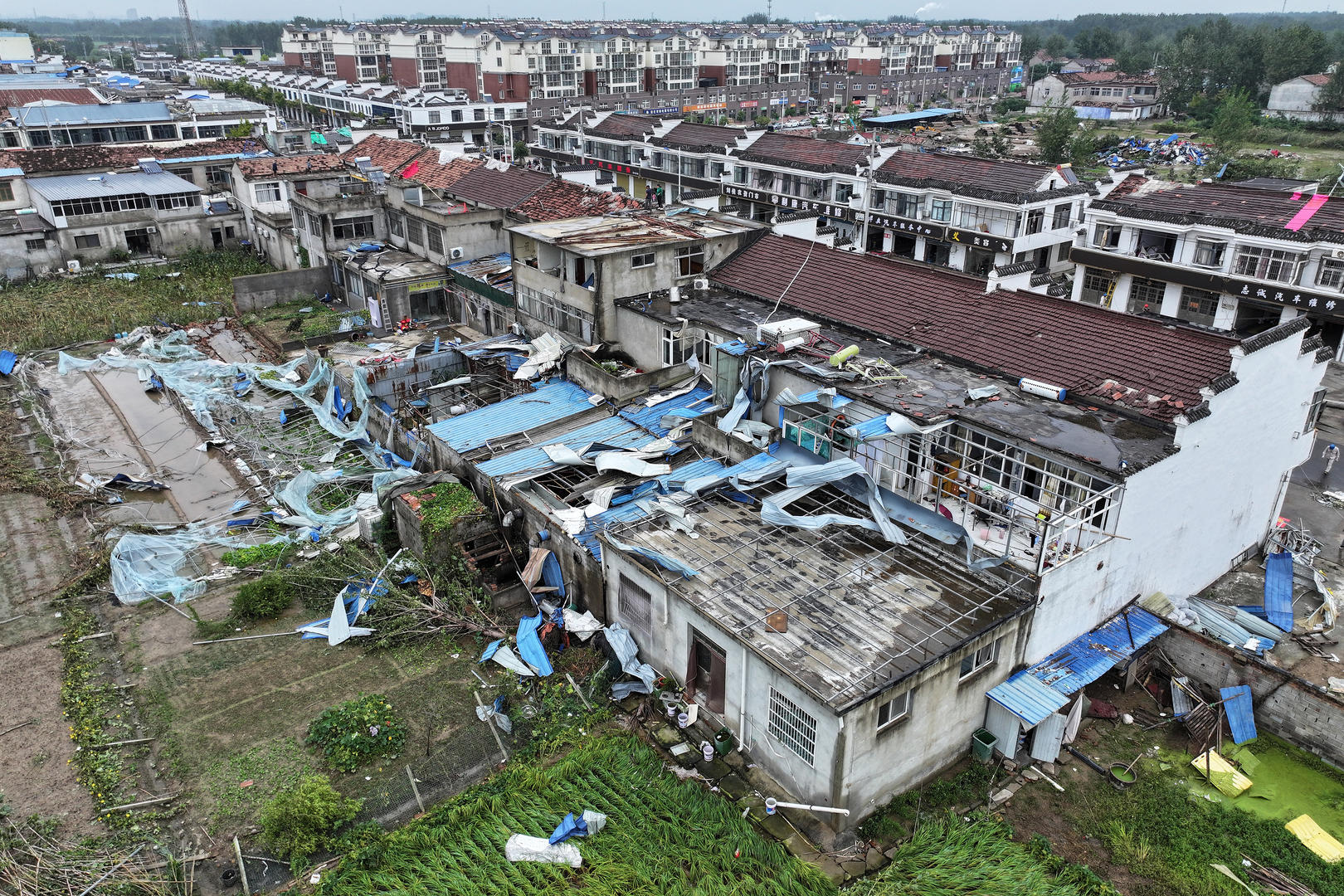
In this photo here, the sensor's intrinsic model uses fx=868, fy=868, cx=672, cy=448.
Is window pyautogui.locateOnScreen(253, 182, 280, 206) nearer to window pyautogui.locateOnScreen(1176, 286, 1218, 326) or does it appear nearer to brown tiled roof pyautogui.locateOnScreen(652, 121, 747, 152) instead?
brown tiled roof pyautogui.locateOnScreen(652, 121, 747, 152)

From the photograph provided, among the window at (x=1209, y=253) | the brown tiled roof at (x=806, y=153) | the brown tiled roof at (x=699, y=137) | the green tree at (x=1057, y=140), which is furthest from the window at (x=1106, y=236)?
the green tree at (x=1057, y=140)

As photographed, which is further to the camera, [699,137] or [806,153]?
[699,137]

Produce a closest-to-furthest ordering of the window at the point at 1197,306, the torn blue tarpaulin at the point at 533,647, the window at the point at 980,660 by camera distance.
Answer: the window at the point at 980,660 < the torn blue tarpaulin at the point at 533,647 < the window at the point at 1197,306

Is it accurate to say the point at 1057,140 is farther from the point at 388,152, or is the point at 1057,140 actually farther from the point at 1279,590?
the point at 1279,590

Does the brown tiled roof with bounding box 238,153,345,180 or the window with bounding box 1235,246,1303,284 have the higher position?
the brown tiled roof with bounding box 238,153,345,180

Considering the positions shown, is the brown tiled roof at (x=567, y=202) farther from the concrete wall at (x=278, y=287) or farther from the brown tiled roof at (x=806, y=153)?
the brown tiled roof at (x=806, y=153)

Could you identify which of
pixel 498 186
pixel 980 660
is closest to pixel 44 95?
pixel 498 186

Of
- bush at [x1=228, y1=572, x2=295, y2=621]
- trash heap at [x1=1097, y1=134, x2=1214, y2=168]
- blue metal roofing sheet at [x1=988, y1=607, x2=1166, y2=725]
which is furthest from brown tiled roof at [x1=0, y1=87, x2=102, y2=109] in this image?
trash heap at [x1=1097, y1=134, x2=1214, y2=168]
